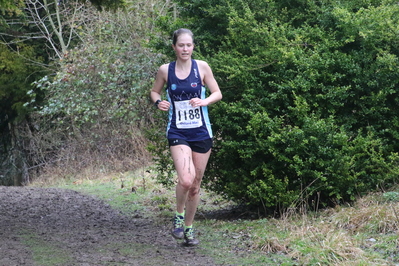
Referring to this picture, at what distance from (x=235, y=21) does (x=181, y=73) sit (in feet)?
4.98

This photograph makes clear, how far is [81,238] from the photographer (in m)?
6.41

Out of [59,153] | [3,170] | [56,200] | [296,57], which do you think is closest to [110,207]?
[56,200]

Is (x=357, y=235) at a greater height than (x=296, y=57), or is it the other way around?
(x=296, y=57)

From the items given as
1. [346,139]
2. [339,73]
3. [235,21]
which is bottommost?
[346,139]

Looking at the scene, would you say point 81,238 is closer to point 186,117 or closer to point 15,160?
point 186,117

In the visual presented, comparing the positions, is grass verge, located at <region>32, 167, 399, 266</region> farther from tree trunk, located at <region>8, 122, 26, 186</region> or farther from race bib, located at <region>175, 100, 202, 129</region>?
tree trunk, located at <region>8, 122, 26, 186</region>

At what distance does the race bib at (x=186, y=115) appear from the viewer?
558 centimetres

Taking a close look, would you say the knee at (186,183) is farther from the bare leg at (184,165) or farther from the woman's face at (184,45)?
the woman's face at (184,45)

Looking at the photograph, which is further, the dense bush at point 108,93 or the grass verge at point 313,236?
the dense bush at point 108,93

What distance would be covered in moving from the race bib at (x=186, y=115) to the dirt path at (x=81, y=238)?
129 cm

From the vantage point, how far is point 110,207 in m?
9.80

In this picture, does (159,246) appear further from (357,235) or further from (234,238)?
(357,235)

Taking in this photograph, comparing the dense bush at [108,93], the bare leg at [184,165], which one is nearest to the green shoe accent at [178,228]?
the bare leg at [184,165]

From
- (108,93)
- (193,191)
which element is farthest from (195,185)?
(108,93)
